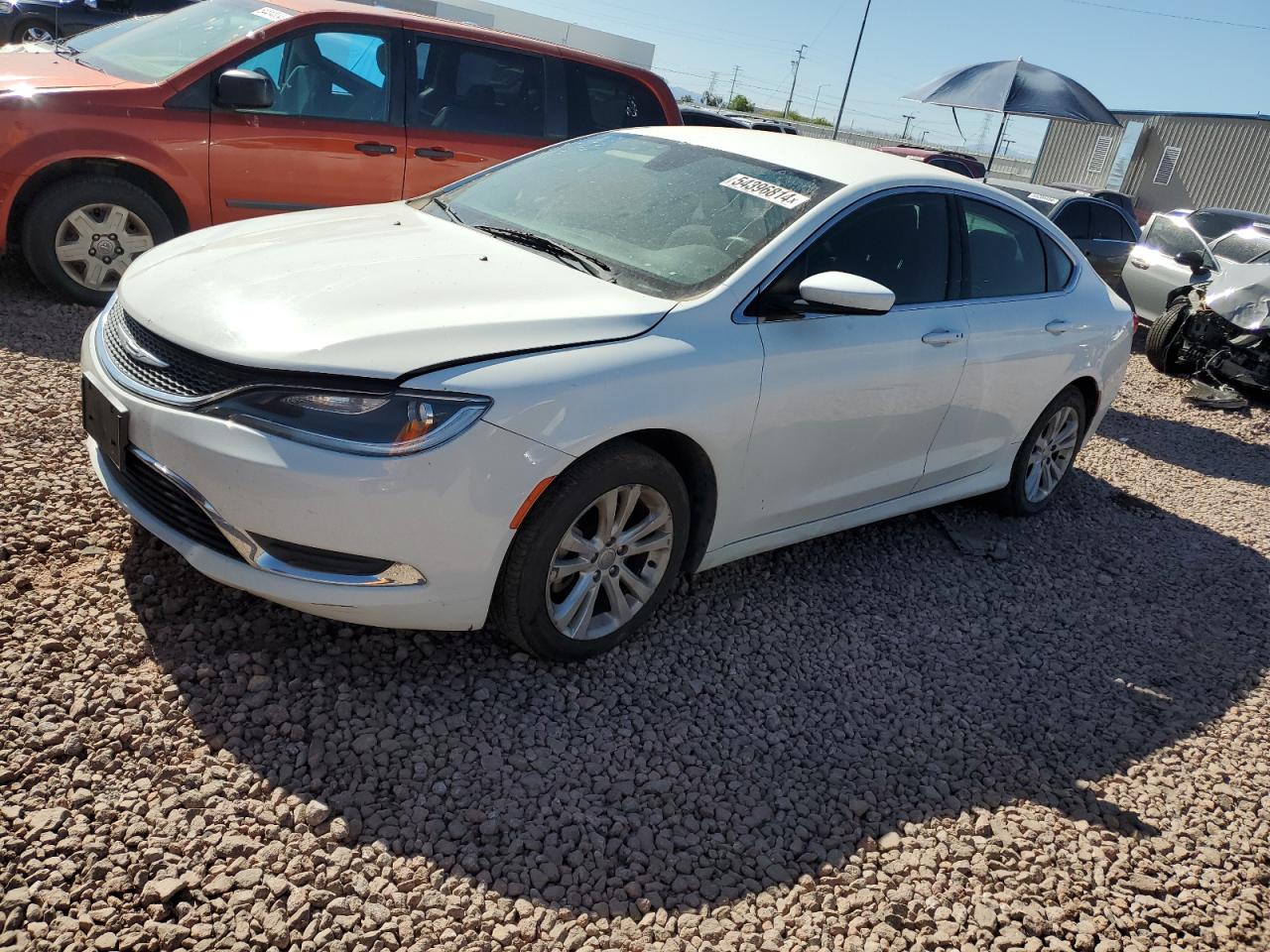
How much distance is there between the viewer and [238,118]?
569 centimetres

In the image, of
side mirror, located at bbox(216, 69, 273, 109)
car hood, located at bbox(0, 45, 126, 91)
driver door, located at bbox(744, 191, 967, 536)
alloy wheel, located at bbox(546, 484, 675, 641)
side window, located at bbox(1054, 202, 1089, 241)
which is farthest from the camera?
side window, located at bbox(1054, 202, 1089, 241)

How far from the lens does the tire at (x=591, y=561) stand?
289 cm

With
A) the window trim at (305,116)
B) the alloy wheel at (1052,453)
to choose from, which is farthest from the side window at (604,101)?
the alloy wheel at (1052,453)

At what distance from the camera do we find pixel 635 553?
10.7 ft

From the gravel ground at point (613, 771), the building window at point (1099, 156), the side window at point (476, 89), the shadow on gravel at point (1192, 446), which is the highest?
the building window at point (1099, 156)

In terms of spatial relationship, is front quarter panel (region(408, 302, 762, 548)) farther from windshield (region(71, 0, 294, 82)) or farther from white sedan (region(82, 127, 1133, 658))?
windshield (region(71, 0, 294, 82))

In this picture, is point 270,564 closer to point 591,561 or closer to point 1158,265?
point 591,561

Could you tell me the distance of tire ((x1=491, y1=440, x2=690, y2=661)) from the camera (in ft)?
9.48

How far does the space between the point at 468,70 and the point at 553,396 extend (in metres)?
4.45

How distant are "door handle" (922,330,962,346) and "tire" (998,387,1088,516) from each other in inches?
44.0

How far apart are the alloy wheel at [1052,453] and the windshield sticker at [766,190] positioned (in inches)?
83.6

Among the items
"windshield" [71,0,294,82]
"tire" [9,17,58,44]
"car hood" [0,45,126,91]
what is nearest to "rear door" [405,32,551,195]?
"windshield" [71,0,294,82]

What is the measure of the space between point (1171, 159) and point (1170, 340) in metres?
22.1

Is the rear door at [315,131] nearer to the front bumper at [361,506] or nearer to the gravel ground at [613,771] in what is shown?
the gravel ground at [613,771]
